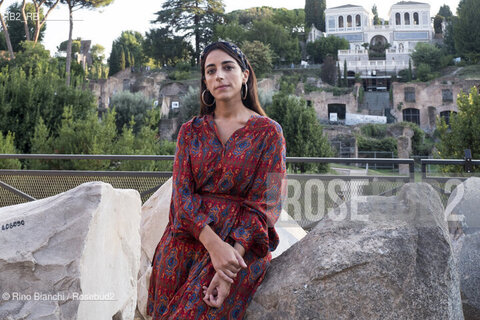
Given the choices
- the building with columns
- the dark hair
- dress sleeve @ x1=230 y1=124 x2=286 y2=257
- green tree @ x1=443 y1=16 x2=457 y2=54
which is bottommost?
dress sleeve @ x1=230 y1=124 x2=286 y2=257

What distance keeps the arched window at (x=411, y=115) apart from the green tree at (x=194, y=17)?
19.2 metres

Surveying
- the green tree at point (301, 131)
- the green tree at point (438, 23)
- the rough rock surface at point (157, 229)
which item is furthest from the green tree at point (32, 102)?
the green tree at point (438, 23)

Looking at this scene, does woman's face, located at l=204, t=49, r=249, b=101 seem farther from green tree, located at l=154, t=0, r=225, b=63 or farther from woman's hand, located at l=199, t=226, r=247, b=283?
green tree, located at l=154, t=0, r=225, b=63

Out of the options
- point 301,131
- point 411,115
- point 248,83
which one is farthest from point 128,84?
point 248,83

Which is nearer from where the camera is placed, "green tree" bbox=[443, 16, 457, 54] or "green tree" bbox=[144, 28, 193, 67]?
"green tree" bbox=[144, 28, 193, 67]

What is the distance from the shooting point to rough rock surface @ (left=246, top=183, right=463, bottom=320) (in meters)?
1.32

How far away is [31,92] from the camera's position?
9344mm

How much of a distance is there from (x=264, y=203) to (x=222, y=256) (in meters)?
0.23

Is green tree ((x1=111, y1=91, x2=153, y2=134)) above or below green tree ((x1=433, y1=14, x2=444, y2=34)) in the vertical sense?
below

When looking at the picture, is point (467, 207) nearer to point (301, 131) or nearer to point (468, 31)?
point (301, 131)

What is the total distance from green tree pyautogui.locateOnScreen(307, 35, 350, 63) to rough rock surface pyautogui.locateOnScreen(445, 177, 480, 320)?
4758 cm

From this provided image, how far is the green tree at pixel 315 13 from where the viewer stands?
5516 cm

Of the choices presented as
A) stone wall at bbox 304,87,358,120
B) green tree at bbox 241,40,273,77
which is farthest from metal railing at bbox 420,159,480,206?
green tree at bbox 241,40,273,77

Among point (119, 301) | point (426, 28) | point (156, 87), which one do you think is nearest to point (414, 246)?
point (119, 301)
